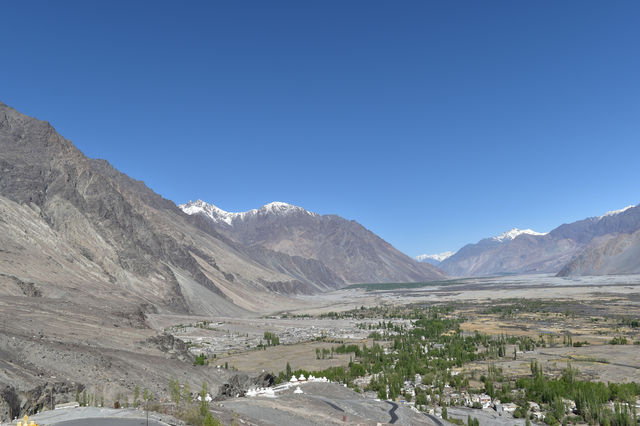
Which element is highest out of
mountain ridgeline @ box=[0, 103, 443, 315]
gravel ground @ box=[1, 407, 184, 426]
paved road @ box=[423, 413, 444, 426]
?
mountain ridgeline @ box=[0, 103, 443, 315]

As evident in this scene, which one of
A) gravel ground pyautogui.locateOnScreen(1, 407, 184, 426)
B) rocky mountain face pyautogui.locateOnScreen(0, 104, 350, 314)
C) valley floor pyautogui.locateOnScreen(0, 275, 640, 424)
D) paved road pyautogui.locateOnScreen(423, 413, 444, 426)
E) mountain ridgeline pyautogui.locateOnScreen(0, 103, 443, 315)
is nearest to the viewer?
gravel ground pyautogui.locateOnScreen(1, 407, 184, 426)

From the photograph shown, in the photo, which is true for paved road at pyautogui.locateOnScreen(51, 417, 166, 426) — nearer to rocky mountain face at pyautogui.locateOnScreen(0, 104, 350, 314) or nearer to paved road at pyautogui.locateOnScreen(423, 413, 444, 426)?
paved road at pyautogui.locateOnScreen(423, 413, 444, 426)

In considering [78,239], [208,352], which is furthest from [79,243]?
[208,352]

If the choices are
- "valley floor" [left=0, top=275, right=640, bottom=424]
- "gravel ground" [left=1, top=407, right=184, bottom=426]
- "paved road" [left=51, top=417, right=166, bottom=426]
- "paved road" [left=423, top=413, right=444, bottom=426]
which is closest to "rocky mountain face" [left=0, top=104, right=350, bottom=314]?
"valley floor" [left=0, top=275, right=640, bottom=424]

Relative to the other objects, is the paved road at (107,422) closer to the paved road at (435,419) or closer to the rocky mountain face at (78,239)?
the paved road at (435,419)

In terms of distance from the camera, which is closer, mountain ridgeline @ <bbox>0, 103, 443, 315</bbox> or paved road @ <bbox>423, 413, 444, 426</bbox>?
paved road @ <bbox>423, 413, 444, 426</bbox>

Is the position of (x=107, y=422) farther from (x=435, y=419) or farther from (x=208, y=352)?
(x=208, y=352)

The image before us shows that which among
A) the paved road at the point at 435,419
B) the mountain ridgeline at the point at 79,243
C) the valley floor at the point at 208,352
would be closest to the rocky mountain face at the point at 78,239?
the mountain ridgeline at the point at 79,243

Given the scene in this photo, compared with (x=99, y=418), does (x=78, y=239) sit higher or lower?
higher

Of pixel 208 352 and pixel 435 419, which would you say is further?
pixel 208 352

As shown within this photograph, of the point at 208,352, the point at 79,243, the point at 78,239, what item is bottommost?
the point at 208,352

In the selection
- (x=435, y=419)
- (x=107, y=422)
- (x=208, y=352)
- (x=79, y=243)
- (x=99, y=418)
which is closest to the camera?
(x=107, y=422)
